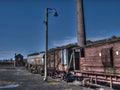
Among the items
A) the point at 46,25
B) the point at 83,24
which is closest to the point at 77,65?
the point at 46,25

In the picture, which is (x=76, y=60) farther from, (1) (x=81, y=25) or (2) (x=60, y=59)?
(1) (x=81, y=25)

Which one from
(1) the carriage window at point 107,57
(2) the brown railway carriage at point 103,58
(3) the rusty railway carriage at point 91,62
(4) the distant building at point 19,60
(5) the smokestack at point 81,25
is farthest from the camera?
(4) the distant building at point 19,60

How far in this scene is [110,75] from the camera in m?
15.4

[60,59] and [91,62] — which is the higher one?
[60,59]

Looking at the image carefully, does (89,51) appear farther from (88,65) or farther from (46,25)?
(46,25)

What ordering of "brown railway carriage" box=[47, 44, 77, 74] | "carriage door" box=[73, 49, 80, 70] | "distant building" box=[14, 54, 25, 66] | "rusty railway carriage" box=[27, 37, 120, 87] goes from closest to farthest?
"rusty railway carriage" box=[27, 37, 120, 87] < "carriage door" box=[73, 49, 80, 70] < "brown railway carriage" box=[47, 44, 77, 74] < "distant building" box=[14, 54, 25, 66]

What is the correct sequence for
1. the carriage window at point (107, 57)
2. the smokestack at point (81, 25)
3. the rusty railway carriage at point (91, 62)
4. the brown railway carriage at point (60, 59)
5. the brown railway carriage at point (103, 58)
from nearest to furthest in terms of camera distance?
1. the brown railway carriage at point (103, 58)
2. the rusty railway carriage at point (91, 62)
3. the carriage window at point (107, 57)
4. the brown railway carriage at point (60, 59)
5. the smokestack at point (81, 25)

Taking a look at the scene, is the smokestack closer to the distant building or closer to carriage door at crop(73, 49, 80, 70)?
carriage door at crop(73, 49, 80, 70)

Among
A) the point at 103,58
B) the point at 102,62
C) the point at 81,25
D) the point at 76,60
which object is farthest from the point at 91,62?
the point at 81,25

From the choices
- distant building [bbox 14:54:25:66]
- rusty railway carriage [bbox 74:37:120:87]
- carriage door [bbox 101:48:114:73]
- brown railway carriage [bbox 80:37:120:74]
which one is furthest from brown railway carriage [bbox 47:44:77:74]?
distant building [bbox 14:54:25:66]

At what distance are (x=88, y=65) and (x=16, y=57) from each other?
55773 millimetres

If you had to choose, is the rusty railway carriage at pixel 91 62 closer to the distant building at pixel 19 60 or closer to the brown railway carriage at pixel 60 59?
the brown railway carriage at pixel 60 59

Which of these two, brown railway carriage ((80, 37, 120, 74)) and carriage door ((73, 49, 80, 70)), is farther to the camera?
carriage door ((73, 49, 80, 70))

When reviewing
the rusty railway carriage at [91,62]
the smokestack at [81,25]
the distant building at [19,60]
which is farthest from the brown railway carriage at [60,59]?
the distant building at [19,60]
